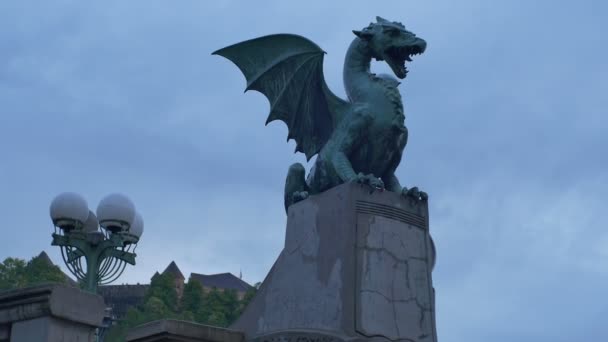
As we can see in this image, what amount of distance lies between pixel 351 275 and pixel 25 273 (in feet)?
129

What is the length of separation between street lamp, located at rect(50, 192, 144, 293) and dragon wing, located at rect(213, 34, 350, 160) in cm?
307

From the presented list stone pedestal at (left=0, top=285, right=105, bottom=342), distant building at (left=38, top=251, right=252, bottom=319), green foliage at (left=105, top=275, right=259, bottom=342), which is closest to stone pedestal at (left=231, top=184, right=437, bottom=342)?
stone pedestal at (left=0, top=285, right=105, bottom=342)

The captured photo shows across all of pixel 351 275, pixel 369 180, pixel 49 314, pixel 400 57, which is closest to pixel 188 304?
pixel 400 57

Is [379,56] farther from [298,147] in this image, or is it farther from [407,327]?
[407,327]

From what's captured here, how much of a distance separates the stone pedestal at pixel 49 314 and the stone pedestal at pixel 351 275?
1.82m

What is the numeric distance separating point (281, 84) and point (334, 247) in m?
2.56

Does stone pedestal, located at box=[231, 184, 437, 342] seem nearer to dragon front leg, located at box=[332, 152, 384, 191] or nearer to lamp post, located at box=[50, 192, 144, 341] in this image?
dragon front leg, located at box=[332, 152, 384, 191]

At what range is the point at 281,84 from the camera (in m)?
10.5

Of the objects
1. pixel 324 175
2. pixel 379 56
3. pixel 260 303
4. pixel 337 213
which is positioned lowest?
pixel 260 303

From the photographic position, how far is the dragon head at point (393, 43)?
9672 mm

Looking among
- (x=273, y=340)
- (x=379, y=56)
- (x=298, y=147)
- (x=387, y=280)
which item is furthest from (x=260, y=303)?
(x=379, y=56)

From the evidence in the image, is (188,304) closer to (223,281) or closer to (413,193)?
(223,281)

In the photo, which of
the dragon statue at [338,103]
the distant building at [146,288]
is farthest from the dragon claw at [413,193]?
the distant building at [146,288]

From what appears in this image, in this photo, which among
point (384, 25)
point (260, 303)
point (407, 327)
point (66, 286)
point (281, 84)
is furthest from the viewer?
point (281, 84)
